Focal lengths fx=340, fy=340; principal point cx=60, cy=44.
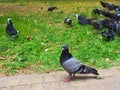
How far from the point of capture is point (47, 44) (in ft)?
25.6


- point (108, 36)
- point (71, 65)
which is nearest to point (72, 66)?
point (71, 65)

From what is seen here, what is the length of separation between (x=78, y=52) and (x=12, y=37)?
182cm

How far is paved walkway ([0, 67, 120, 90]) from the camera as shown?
17.8ft

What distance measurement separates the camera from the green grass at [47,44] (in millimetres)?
6478

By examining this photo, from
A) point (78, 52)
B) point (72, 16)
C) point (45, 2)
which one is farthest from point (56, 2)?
point (78, 52)

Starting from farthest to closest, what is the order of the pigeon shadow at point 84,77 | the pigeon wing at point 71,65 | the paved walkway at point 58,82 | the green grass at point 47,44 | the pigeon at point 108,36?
the pigeon at point 108,36 → the green grass at point 47,44 → the pigeon shadow at point 84,77 → the pigeon wing at point 71,65 → the paved walkway at point 58,82

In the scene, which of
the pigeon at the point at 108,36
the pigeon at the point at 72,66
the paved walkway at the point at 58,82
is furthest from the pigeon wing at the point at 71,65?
the pigeon at the point at 108,36

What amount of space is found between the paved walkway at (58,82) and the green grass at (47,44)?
0.99 feet

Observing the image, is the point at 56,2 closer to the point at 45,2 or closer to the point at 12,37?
the point at 45,2

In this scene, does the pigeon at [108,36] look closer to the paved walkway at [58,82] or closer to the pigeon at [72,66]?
the paved walkway at [58,82]

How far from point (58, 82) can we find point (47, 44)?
231cm

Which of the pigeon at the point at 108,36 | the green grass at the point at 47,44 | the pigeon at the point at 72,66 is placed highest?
the pigeon at the point at 72,66

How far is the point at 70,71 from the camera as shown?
5570 mm

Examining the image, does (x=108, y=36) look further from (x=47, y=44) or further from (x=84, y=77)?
(x=84, y=77)
